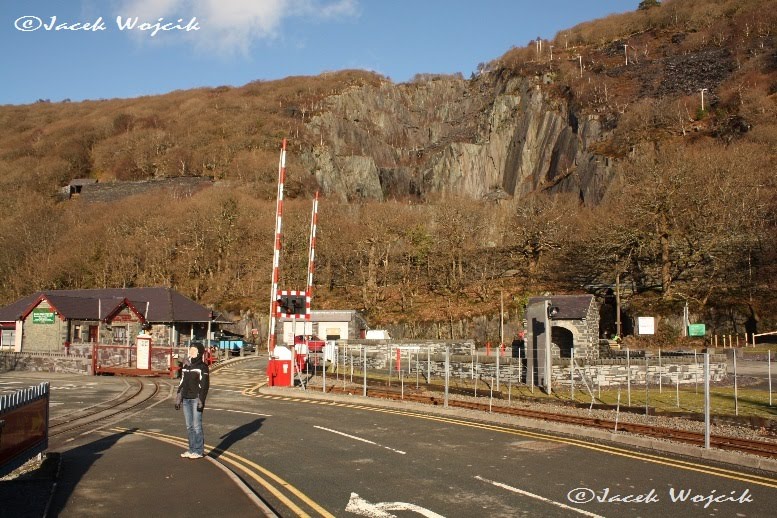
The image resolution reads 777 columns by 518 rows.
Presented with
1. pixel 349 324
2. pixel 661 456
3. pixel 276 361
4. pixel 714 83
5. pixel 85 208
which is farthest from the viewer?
pixel 714 83

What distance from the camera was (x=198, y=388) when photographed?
11375 mm

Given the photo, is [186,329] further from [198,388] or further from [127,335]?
[198,388]

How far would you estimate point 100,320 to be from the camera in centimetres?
4712

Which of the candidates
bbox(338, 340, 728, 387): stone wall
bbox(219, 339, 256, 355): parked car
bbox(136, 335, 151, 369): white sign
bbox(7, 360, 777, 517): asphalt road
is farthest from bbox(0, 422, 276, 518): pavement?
bbox(219, 339, 256, 355): parked car

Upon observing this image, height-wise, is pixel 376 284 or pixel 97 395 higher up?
pixel 376 284

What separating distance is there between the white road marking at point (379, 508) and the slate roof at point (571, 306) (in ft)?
74.6

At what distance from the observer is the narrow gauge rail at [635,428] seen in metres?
13.2

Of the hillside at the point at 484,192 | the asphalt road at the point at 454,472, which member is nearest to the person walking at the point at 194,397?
the asphalt road at the point at 454,472

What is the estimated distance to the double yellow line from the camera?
28.1ft

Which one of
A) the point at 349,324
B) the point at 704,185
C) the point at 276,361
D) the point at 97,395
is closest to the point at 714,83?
the point at 704,185

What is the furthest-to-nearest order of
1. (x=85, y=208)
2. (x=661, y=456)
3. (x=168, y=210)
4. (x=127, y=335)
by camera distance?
(x=85, y=208) → (x=168, y=210) → (x=127, y=335) → (x=661, y=456)

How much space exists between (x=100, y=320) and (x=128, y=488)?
41.7 metres

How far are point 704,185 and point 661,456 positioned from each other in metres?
48.8

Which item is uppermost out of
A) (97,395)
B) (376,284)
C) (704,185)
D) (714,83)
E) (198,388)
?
(714,83)
